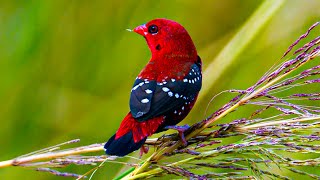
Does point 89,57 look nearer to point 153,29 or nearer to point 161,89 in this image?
point 153,29

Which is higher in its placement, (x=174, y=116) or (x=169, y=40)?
(x=169, y=40)

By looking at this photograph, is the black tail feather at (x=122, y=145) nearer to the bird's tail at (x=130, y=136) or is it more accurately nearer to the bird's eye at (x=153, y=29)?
the bird's tail at (x=130, y=136)

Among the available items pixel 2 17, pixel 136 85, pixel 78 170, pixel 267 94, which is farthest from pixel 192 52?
pixel 2 17

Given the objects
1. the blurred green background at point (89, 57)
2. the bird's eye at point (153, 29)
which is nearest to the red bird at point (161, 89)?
the bird's eye at point (153, 29)

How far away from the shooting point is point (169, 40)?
148cm

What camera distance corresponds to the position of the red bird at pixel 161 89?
1.22 m

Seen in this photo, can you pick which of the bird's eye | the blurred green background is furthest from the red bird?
the blurred green background

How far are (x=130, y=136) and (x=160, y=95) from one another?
0.14 m

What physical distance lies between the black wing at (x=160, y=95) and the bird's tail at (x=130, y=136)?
0.7 inches

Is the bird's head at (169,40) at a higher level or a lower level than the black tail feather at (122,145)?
higher

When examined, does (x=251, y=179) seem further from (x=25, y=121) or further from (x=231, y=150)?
(x=25, y=121)

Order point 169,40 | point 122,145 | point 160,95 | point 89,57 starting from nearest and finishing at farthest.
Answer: point 122,145 < point 160,95 < point 169,40 < point 89,57

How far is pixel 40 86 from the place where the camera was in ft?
5.99

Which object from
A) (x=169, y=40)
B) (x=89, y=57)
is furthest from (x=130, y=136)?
(x=89, y=57)
